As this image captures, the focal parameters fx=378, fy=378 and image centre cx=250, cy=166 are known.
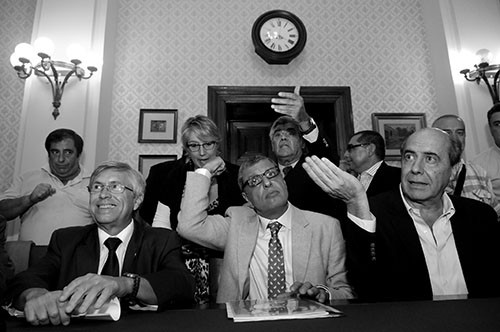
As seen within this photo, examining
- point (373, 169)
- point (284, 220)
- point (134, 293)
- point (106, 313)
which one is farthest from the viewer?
point (373, 169)

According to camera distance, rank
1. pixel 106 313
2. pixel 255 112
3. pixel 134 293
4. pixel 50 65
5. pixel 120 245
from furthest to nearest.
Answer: pixel 255 112, pixel 50 65, pixel 120 245, pixel 134 293, pixel 106 313

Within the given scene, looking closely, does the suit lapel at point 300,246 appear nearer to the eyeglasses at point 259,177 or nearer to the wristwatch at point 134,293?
the eyeglasses at point 259,177

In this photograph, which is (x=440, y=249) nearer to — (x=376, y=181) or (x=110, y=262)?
(x=376, y=181)

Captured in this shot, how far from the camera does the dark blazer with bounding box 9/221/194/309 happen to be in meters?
1.29

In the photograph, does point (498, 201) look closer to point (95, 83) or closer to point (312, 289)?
point (312, 289)

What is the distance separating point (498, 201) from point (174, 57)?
3283mm

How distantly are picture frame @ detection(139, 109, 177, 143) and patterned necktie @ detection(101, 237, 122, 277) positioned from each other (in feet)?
8.18

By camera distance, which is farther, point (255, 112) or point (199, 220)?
point (255, 112)

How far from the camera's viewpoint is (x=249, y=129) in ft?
14.3

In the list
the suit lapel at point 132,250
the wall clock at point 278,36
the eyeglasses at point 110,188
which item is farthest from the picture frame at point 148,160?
the suit lapel at point 132,250

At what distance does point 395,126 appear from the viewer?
13.4 feet

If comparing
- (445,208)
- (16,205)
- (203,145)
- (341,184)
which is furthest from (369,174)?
(16,205)

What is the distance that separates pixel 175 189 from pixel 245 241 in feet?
2.09

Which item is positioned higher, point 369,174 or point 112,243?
point 369,174
